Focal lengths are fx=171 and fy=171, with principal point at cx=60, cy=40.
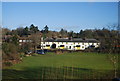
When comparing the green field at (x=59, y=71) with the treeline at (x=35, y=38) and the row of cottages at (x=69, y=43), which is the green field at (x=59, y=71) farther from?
the row of cottages at (x=69, y=43)

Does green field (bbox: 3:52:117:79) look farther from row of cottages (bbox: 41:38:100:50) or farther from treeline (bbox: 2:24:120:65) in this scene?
row of cottages (bbox: 41:38:100:50)

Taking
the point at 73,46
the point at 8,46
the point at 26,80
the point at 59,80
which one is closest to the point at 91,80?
the point at 59,80

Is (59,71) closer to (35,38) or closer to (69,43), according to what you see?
(35,38)

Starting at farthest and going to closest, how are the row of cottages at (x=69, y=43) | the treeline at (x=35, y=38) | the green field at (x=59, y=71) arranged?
the row of cottages at (x=69, y=43) < the treeline at (x=35, y=38) < the green field at (x=59, y=71)

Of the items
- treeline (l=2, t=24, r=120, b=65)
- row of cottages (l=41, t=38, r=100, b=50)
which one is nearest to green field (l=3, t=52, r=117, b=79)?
treeline (l=2, t=24, r=120, b=65)

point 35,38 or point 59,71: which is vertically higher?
point 35,38

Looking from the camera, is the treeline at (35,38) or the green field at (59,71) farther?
the treeline at (35,38)

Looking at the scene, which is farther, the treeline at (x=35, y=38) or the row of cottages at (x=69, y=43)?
the row of cottages at (x=69, y=43)

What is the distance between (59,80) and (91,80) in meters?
1.44

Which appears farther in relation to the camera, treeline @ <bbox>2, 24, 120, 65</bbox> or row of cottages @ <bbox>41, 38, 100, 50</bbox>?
row of cottages @ <bbox>41, 38, 100, 50</bbox>

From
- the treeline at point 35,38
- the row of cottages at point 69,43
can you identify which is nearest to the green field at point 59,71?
the treeline at point 35,38

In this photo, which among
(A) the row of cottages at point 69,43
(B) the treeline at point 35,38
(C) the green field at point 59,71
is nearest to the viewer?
(C) the green field at point 59,71

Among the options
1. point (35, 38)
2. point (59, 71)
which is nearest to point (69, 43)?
point (35, 38)

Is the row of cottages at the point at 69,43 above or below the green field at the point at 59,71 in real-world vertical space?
above
